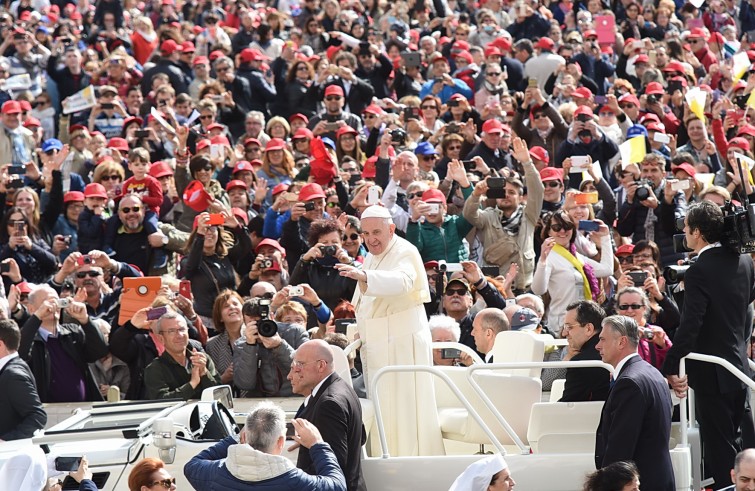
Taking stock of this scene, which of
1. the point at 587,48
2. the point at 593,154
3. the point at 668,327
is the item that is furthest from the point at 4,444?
the point at 587,48

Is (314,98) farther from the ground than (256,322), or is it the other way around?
(314,98)

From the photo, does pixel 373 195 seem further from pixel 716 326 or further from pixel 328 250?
pixel 716 326

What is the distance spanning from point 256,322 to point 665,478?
4.15m

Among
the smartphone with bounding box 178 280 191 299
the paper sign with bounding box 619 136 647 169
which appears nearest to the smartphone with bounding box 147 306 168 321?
the smartphone with bounding box 178 280 191 299

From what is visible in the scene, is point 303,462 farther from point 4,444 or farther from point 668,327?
point 668,327

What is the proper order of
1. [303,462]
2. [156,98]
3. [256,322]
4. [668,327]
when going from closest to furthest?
[303,462], [256,322], [668,327], [156,98]

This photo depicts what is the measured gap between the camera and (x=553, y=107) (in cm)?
1873

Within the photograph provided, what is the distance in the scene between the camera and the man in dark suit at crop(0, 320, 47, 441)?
37.1ft

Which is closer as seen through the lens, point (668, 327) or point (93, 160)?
point (668, 327)

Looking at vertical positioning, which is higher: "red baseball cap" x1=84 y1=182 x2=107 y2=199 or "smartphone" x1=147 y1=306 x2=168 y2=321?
"red baseball cap" x1=84 y1=182 x2=107 y2=199

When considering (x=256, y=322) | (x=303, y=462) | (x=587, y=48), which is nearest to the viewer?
(x=303, y=462)

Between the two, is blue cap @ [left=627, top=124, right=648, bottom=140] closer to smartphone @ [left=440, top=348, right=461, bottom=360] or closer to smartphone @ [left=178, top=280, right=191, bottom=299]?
smartphone @ [left=178, top=280, right=191, bottom=299]

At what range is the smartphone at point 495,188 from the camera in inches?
591

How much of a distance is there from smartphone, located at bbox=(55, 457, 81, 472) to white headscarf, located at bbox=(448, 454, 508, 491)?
224cm
